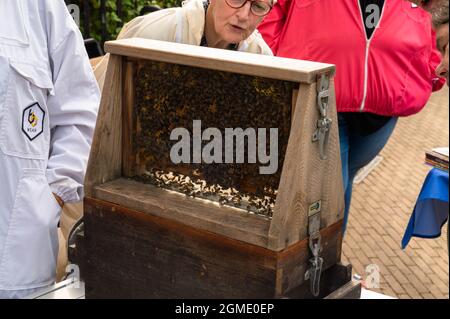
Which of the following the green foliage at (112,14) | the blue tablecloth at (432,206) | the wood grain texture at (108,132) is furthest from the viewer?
the green foliage at (112,14)

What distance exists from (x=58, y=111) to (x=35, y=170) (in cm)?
23

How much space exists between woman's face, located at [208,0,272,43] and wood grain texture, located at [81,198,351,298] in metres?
0.78

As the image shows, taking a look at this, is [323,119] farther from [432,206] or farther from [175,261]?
[432,206]

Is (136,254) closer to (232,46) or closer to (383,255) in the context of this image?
(232,46)

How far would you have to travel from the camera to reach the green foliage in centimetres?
530

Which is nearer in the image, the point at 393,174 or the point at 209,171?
the point at 209,171

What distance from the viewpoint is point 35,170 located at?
2127mm

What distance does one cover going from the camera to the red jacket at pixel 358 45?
3.34 meters

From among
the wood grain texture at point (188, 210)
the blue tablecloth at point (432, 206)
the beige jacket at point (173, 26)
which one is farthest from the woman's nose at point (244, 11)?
the blue tablecloth at point (432, 206)

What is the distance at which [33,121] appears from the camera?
6.97 feet

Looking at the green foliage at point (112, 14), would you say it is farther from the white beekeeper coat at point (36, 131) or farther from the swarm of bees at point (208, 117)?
the swarm of bees at point (208, 117)

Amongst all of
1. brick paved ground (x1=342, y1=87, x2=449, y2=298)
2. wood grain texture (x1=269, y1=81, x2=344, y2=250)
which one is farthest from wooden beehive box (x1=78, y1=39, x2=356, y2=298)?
brick paved ground (x1=342, y1=87, x2=449, y2=298)

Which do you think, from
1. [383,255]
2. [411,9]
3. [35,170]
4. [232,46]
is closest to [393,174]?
[383,255]

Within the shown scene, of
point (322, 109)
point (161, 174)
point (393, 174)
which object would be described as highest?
point (322, 109)
